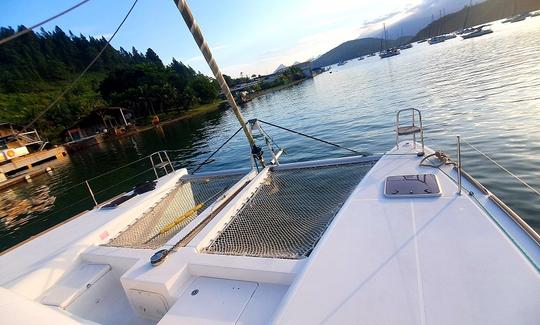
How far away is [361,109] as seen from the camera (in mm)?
21406

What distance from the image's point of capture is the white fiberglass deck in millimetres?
1861

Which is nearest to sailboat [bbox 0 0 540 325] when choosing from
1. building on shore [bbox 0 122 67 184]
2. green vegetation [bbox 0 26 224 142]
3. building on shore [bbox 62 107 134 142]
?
building on shore [bbox 0 122 67 184]

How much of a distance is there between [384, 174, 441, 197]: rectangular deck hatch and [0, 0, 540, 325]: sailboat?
0.02 m

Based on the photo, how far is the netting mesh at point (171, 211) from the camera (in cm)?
464

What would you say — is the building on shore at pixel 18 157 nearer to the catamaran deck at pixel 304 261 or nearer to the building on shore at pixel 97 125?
the building on shore at pixel 97 125

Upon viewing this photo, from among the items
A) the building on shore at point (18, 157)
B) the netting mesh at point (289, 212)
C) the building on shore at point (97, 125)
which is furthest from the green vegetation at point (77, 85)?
the netting mesh at point (289, 212)

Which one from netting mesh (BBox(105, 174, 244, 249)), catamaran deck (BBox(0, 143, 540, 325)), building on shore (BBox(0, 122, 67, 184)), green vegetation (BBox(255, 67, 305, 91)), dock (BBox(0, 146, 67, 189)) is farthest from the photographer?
green vegetation (BBox(255, 67, 305, 91))

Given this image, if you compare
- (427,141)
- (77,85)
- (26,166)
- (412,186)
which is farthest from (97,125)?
Result: (412,186)

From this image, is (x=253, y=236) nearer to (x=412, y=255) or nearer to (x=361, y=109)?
(x=412, y=255)

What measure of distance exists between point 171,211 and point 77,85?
90101mm

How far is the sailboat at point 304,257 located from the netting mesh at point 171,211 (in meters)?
0.04

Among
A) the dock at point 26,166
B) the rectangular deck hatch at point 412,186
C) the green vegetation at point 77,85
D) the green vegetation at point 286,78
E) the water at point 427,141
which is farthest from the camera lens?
the green vegetation at point 286,78

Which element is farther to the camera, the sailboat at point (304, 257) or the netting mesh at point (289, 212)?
the netting mesh at point (289, 212)

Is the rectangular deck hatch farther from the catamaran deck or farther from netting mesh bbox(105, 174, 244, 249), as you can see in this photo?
netting mesh bbox(105, 174, 244, 249)
